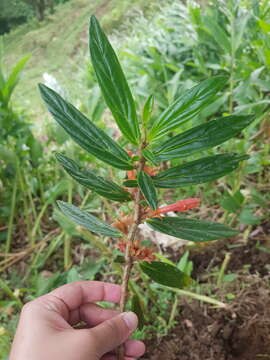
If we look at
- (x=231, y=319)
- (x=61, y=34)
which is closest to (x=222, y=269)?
(x=231, y=319)

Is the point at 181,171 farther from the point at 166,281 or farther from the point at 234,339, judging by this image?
the point at 234,339

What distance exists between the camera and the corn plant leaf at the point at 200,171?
44 cm

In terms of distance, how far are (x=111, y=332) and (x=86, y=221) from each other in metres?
0.16

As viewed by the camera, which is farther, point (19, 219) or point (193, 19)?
point (193, 19)

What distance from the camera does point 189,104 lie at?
1.39 ft

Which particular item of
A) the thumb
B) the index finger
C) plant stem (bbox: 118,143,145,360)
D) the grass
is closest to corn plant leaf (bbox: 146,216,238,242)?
plant stem (bbox: 118,143,145,360)

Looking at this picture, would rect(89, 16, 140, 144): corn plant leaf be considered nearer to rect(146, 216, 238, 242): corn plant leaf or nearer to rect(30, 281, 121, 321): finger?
rect(146, 216, 238, 242): corn plant leaf

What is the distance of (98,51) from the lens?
16.4 inches

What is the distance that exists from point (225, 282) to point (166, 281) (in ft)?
1.32

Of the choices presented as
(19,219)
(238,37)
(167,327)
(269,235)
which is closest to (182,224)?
(167,327)

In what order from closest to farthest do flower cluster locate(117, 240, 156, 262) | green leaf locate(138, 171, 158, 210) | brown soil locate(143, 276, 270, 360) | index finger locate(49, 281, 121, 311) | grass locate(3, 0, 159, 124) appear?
1. green leaf locate(138, 171, 158, 210)
2. flower cluster locate(117, 240, 156, 262)
3. index finger locate(49, 281, 121, 311)
4. brown soil locate(143, 276, 270, 360)
5. grass locate(3, 0, 159, 124)

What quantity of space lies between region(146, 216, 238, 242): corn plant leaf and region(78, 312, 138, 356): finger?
15cm

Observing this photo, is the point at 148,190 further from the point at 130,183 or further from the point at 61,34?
Answer: the point at 61,34

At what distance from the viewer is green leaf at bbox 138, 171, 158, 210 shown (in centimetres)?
40
